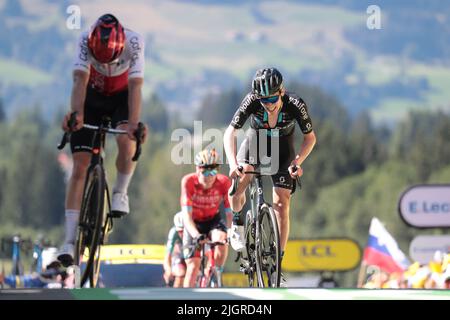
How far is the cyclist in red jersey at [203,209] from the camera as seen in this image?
607 inches

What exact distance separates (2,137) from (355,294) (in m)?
153

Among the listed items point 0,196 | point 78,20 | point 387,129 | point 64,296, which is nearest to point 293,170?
point 78,20

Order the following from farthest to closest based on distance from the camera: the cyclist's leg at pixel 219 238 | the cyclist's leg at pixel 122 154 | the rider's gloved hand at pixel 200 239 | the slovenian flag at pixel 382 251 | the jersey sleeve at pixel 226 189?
the slovenian flag at pixel 382 251 < the cyclist's leg at pixel 219 238 < the rider's gloved hand at pixel 200 239 < the jersey sleeve at pixel 226 189 < the cyclist's leg at pixel 122 154

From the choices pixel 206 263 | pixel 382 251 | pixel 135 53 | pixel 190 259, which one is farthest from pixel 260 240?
pixel 382 251

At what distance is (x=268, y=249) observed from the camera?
13367 millimetres

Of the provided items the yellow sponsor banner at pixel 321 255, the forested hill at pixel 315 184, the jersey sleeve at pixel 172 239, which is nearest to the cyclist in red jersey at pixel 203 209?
the jersey sleeve at pixel 172 239

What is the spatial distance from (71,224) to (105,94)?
115 centimetres

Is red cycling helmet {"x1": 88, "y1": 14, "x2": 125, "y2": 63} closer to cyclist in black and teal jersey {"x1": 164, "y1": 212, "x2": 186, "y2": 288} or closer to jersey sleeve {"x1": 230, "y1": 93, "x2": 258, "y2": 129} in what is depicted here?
jersey sleeve {"x1": 230, "y1": 93, "x2": 258, "y2": 129}

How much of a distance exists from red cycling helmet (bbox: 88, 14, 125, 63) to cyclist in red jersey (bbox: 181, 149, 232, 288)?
9.13 feet

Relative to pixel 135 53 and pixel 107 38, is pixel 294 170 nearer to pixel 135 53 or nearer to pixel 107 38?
pixel 135 53

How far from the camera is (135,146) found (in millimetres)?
12938

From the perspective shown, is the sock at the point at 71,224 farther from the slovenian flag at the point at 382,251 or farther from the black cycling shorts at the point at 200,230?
the slovenian flag at the point at 382,251

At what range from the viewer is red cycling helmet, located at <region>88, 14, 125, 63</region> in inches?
492

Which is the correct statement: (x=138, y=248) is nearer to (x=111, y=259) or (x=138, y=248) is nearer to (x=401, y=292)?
(x=111, y=259)
